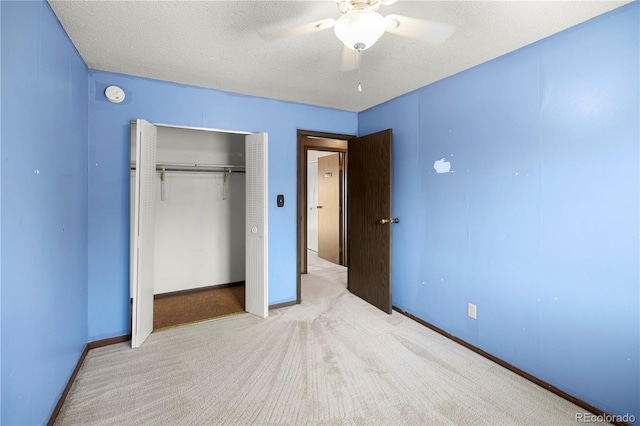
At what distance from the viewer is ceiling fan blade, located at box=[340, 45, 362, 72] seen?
2193 mm

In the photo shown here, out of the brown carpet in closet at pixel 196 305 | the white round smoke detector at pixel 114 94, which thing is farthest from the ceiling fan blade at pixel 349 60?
the brown carpet in closet at pixel 196 305

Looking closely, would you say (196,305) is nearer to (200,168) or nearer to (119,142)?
(200,168)

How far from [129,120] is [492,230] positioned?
10.4 feet

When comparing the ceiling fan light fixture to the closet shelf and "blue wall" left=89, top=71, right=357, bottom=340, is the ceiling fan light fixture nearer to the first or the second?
"blue wall" left=89, top=71, right=357, bottom=340

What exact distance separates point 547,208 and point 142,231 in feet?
9.96

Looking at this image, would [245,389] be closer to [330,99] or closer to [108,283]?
[108,283]

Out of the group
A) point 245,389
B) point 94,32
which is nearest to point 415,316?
point 245,389

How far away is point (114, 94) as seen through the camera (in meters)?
2.61

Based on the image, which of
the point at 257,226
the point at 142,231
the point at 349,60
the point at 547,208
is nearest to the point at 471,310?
the point at 547,208

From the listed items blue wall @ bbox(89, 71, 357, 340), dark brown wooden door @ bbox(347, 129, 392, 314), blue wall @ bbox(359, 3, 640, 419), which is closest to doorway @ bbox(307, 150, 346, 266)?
dark brown wooden door @ bbox(347, 129, 392, 314)

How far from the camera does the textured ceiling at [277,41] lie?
1.73 m

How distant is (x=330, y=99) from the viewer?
3406 millimetres

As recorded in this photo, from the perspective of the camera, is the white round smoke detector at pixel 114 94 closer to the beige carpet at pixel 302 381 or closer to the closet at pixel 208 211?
the closet at pixel 208 211

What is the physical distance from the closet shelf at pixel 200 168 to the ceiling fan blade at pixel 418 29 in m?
2.75
